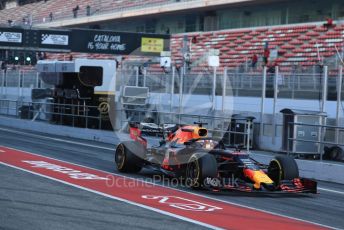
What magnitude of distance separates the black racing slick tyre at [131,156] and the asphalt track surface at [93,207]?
0.85 feet

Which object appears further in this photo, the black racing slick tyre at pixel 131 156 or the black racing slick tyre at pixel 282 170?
the black racing slick tyre at pixel 131 156

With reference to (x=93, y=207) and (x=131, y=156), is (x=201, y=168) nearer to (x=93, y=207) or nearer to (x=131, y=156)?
(x=93, y=207)

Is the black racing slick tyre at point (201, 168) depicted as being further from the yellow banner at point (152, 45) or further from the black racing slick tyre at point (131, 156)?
the yellow banner at point (152, 45)

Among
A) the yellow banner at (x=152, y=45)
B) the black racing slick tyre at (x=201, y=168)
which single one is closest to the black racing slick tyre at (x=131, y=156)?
the black racing slick tyre at (x=201, y=168)

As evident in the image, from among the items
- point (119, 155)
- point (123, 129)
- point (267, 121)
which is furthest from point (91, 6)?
point (119, 155)

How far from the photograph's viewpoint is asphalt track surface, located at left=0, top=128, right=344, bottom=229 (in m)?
8.29

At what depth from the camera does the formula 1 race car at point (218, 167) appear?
11273 mm

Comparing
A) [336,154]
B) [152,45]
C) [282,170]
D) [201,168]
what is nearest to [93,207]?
[201,168]

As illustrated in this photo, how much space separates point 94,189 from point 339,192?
5079mm

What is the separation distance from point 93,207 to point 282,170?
3853 mm

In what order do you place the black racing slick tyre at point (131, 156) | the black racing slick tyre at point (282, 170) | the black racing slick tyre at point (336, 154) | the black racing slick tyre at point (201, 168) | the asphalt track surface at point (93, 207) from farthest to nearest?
1. the black racing slick tyre at point (336, 154)
2. the black racing slick tyre at point (131, 156)
3. the black racing slick tyre at point (282, 170)
4. the black racing slick tyre at point (201, 168)
5. the asphalt track surface at point (93, 207)

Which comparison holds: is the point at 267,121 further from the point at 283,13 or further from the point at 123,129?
the point at 283,13

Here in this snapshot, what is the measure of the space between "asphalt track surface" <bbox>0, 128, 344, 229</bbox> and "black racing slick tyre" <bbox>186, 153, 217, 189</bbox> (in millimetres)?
292

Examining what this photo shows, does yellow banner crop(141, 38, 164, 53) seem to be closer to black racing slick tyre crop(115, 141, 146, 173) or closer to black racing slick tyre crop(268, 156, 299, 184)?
black racing slick tyre crop(115, 141, 146, 173)
